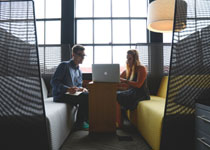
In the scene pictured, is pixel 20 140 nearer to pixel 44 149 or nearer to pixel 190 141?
pixel 44 149

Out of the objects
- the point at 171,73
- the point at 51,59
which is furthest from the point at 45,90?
the point at 171,73

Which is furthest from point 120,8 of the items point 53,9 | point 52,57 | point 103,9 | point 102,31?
point 52,57

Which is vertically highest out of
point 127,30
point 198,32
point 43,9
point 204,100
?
point 43,9

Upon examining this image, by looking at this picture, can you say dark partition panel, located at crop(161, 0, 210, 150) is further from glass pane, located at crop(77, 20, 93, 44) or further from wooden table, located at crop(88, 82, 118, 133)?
glass pane, located at crop(77, 20, 93, 44)

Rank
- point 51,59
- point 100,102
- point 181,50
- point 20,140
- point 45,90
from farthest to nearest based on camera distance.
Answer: point 51,59, point 45,90, point 100,102, point 20,140, point 181,50

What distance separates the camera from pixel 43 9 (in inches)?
137

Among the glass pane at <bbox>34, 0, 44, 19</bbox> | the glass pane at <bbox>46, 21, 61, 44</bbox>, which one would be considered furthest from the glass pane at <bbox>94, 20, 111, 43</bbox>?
the glass pane at <bbox>34, 0, 44, 19</bbox>

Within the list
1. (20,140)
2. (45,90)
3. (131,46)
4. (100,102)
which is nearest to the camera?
(20,140)

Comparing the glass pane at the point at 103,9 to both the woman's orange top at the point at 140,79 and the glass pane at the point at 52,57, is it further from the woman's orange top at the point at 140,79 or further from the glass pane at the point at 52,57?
A: the woman's orange top at the point at 140,79

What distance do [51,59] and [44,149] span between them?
2.04 meters

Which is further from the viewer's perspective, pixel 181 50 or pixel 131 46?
pixel 131 46

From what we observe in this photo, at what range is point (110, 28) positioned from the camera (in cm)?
340

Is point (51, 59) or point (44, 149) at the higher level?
point (51, 59)

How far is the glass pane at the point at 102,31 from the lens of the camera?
3387 millimetres
